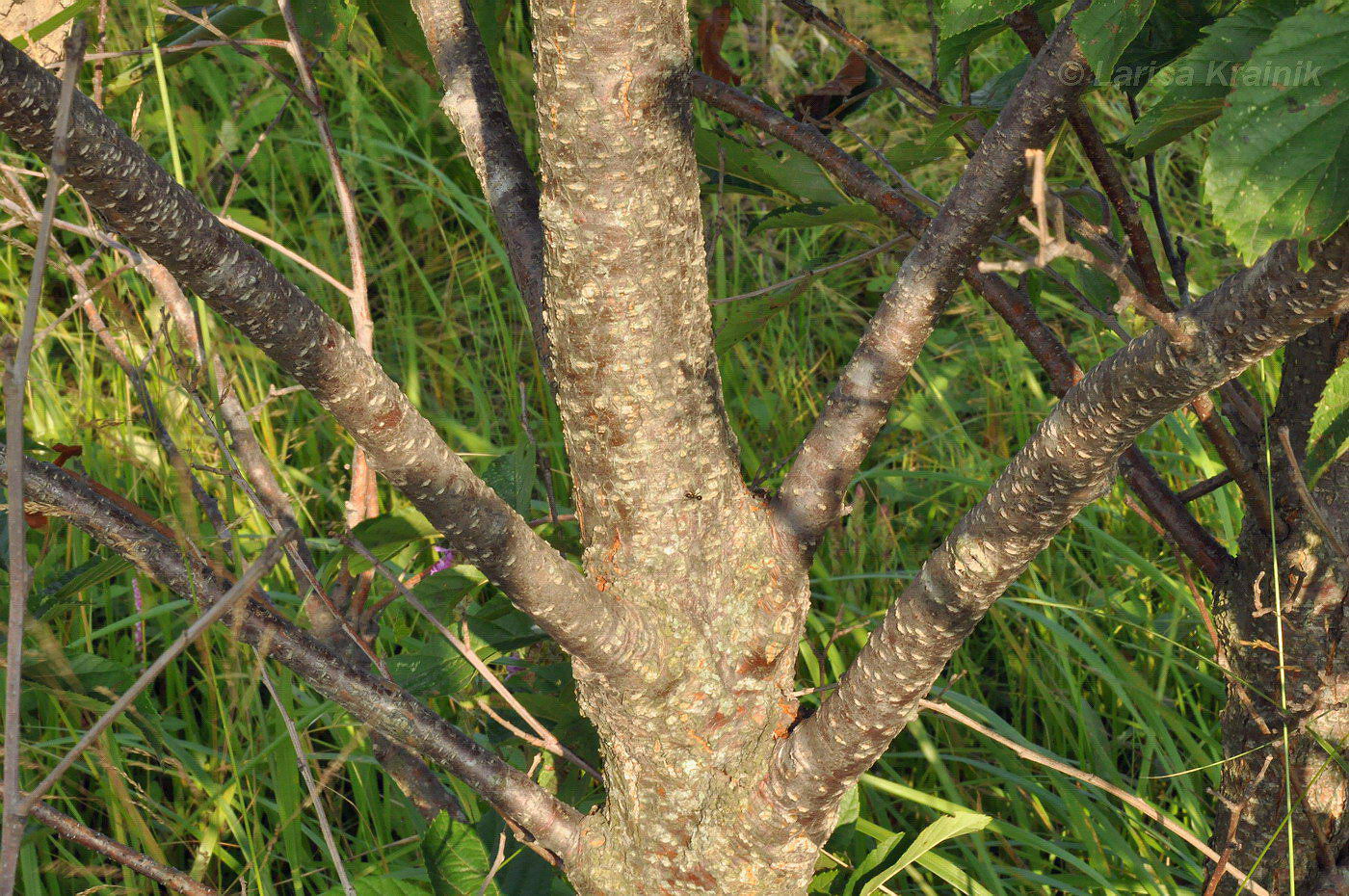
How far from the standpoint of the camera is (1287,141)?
562 mm

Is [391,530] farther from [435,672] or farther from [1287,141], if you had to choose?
[1287,141]

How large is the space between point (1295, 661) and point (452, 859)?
2.99ft

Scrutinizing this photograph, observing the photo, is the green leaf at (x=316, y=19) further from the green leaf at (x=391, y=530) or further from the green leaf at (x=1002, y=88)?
the green leaf at (x=1002, y=88)

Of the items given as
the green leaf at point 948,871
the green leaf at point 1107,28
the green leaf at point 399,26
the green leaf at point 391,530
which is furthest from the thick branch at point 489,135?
the green leaf at point 948,871

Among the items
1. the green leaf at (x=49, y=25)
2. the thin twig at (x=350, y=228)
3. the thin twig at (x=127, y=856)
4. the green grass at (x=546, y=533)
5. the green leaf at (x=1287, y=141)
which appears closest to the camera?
the green leaf at (x=1287, y=141)

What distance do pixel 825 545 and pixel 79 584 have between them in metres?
Result: 1.43

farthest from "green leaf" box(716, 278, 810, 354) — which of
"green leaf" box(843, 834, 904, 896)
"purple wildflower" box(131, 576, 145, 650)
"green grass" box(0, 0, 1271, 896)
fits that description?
"purple wildflower" box(131, 576, 145, 650)

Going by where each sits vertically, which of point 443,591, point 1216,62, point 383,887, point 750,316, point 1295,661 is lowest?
point 383,887

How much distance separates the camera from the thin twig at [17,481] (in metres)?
0.41

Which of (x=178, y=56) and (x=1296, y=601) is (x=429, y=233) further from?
(x=1296, y=601)

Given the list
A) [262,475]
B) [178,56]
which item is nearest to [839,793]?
[262,475]

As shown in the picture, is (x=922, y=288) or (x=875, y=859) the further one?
(x=875, y=859)

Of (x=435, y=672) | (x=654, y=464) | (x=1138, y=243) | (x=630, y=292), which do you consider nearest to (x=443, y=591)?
(x=435, y=672)

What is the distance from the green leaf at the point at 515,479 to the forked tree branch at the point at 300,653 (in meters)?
0.23
